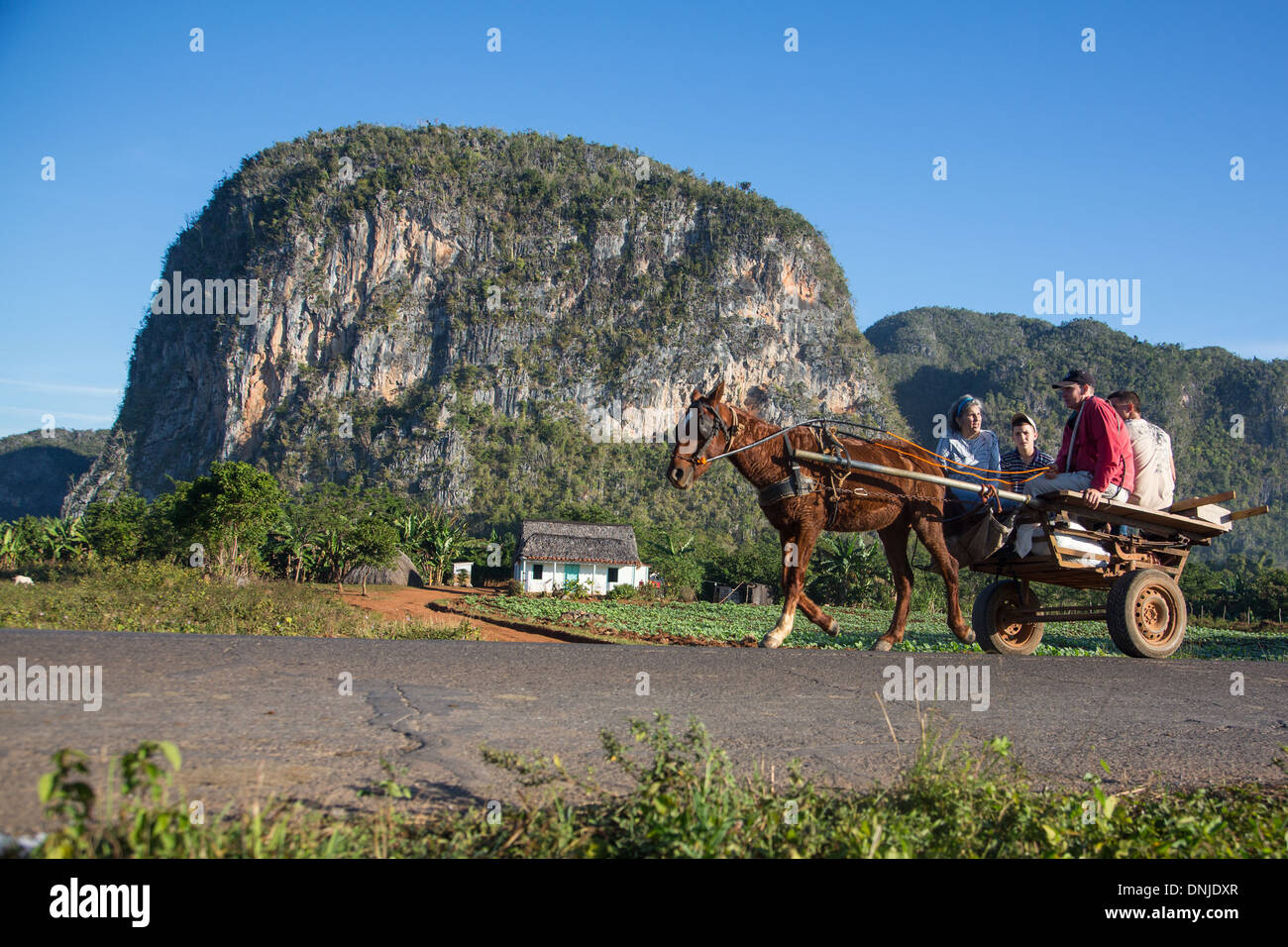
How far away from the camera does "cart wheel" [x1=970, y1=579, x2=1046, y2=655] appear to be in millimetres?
7949

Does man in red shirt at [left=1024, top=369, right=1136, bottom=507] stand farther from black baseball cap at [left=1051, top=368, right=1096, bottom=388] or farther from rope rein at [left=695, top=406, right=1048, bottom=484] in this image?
rope rein at [left=695, top=406, right=1048, bottom=484]

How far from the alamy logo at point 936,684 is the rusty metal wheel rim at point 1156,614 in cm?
230

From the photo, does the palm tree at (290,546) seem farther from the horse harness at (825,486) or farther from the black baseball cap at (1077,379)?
the black baseball cap at (1077,379)

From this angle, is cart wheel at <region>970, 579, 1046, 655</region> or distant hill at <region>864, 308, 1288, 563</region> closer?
cart wheel at <region>970, 579, 1046, 655</region>

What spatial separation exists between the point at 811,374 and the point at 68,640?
135438 mm

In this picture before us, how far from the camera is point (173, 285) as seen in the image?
152250 mm

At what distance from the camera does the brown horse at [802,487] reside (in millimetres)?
6953

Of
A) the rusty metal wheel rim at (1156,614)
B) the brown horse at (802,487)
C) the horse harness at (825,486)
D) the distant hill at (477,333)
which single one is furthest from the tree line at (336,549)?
the distant hill at (477,333)

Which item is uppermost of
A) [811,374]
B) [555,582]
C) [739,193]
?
[739,193]

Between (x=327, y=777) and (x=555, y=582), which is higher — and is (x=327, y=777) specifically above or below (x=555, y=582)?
above

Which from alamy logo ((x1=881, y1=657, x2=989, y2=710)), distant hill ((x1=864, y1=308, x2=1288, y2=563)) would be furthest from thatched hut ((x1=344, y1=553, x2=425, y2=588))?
distant hill ((x1=864, y1=308, x2=1288, y2=563))

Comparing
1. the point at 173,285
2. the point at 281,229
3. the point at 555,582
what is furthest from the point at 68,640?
the point at 173,285
